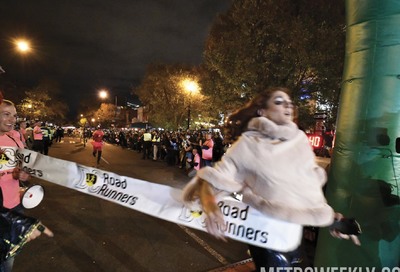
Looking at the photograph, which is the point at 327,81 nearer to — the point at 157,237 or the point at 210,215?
the point at 157,237

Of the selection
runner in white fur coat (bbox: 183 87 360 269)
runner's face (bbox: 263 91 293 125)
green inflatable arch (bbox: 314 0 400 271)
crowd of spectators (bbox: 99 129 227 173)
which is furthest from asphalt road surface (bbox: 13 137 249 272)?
crowd of spectators (bbox: 99 129 227 173)

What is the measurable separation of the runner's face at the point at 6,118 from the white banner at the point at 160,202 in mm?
213

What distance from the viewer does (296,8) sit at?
1359 cm

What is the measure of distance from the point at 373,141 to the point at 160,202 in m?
2.26

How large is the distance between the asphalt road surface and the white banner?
1.67 metres

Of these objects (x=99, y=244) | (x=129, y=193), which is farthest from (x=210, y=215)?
(x=99, y=244)

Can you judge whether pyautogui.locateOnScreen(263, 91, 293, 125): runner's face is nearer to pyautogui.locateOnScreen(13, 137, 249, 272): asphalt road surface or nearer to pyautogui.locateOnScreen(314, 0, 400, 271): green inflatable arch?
pyautogui.locateOnScreen(314, 0, 400, 271): green inflatable arch

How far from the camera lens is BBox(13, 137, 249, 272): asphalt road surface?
13.7 feet

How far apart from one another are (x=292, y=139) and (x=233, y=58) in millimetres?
13205

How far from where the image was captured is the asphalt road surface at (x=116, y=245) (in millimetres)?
4184

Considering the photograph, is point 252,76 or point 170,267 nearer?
point 170,267

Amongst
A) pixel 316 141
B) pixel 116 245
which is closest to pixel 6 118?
pixel 116 245

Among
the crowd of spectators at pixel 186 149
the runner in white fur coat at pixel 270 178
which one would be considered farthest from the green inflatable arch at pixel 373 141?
the crowd of spectators at pixel 186 149

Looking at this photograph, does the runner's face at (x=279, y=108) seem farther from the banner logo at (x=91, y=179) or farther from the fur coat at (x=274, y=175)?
the banner logo at (x=91, y=179)
